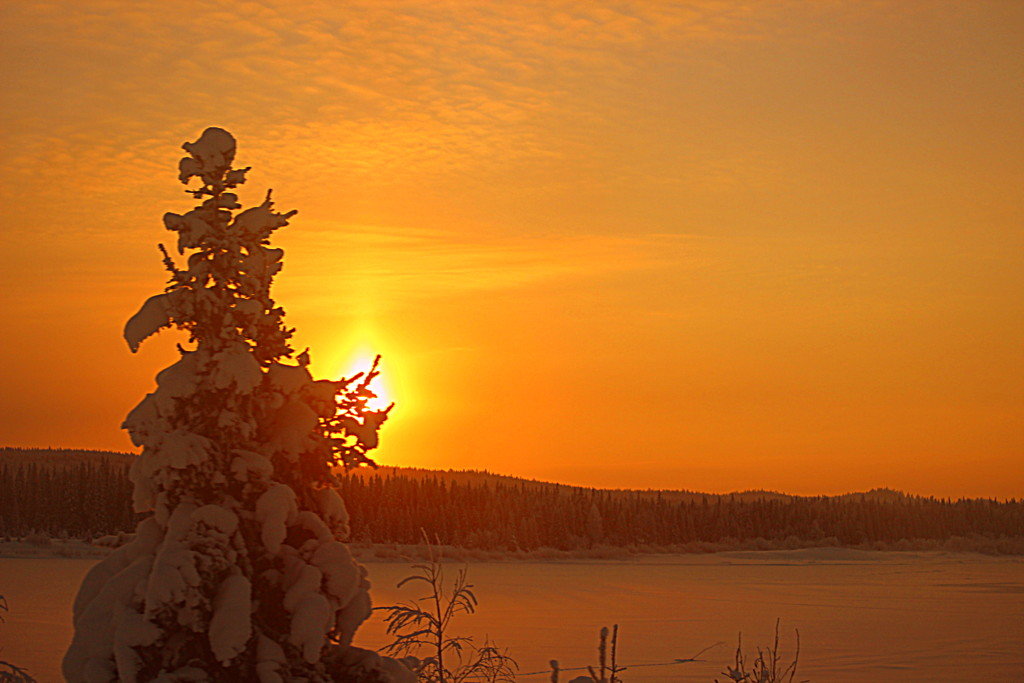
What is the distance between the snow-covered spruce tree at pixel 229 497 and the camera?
6.35 metres

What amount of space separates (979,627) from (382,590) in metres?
14.9

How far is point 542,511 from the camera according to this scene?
66375mm

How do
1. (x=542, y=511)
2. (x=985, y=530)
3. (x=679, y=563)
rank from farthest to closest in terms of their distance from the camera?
(x=985, y=530)
(x=542, y=511)
(x=679, y=563)

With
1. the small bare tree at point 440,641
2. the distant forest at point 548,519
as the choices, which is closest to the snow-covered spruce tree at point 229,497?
the small bare tree at point 440,641

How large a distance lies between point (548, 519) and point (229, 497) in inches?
2364

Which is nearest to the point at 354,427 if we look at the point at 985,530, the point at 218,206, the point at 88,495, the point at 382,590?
the point at 218,206

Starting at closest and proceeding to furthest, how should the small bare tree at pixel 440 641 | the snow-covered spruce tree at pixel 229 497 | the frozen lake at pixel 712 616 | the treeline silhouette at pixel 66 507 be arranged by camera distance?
the snow-covered spruce tree at pixel 229 497 < the small bare tree at pixel 440 641 < the frozen lake at pixel 712 616 < the treeline silhouette at pixel 66 507

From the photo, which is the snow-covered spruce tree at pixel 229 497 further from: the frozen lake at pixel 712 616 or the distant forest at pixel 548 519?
the distant forest at pixel 548 519

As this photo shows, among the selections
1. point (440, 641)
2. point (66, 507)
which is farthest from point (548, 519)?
point (440, 641)

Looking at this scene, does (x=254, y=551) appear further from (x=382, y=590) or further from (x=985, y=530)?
(x=985, y=530)

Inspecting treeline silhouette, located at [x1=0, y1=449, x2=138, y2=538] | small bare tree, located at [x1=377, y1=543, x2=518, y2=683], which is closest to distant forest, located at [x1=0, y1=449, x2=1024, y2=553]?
treeline silhouette, located at [x1=0, y1=449, x2=138, y2=538]

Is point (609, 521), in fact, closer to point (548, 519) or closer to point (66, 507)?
point (548, 519)

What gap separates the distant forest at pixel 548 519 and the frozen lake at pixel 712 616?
41.1 ft

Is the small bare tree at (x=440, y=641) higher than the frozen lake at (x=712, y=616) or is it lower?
higher
